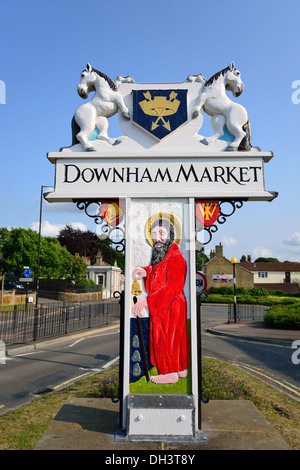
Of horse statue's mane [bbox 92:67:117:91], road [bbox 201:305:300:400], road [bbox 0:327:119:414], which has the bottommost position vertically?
road [bbox 0:327:119:414]

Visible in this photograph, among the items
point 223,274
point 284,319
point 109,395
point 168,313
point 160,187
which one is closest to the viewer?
point 168,313

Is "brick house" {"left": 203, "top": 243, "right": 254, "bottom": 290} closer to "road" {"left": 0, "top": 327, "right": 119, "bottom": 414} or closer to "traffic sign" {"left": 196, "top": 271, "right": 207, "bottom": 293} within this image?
"road" {"left": 0, "top": 327, "right": 119, "bottom": 414}

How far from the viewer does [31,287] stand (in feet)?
134

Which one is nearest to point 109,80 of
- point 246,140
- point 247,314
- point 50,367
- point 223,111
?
point 223,111

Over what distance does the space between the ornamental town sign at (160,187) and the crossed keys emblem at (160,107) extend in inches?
0.6

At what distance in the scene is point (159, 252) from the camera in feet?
14.6

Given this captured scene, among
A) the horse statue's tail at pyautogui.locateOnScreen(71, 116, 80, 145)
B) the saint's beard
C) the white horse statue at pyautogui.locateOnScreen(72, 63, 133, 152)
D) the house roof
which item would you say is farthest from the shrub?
the house roof

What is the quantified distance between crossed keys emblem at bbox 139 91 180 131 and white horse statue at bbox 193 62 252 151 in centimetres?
34

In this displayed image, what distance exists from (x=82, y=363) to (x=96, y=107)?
8.32 m

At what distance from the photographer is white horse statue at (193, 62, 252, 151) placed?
4645 millimetres

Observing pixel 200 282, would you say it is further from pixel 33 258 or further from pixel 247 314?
pixel 33 258
